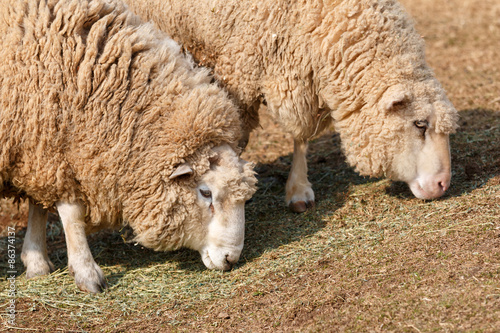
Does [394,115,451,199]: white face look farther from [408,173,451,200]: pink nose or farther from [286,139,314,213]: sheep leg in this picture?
[286,139,314,213]: sheep leg

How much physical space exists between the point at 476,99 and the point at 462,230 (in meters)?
3.74

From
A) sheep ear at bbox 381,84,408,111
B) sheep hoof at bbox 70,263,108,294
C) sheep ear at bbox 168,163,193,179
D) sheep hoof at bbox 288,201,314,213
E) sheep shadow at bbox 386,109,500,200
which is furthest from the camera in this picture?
sheep hoof at bbox 288,201,314,213

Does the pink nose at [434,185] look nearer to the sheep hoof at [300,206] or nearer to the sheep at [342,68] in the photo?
the sheep at [342,68]

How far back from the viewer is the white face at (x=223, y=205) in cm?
420

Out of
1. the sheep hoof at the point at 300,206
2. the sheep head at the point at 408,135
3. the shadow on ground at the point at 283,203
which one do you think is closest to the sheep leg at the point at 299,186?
the sheep hoof at the point at 300,206

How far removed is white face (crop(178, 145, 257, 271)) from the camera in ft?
13.8

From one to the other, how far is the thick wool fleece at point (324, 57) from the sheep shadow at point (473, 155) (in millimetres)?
596

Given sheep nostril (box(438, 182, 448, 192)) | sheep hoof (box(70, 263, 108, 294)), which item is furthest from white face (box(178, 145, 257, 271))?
sheep nostril (box(438, 182, 448, 192))

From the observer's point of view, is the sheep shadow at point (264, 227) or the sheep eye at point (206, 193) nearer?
the sheep eye at point (206, 193)

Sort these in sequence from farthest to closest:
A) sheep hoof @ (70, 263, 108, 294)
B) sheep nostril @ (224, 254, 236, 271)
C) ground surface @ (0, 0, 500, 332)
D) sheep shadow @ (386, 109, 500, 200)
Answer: sheep shadow @ (386, 109, 500, 200), sheep nostril @ (224, 254, 236, 271), sheep hoof @ (70, 263, 108, 294), ground surface @ (0, 0, 500, 332)

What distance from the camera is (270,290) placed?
12.7 feet

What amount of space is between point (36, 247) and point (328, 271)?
2.47 metres

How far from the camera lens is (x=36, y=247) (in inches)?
185

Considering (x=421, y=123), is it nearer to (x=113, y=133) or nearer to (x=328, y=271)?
(x=328, y=271)
